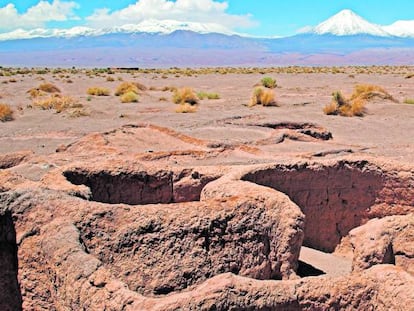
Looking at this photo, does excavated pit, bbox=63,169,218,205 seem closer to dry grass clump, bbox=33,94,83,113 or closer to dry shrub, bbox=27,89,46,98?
dry grass clump, bbox=33,94,83,113

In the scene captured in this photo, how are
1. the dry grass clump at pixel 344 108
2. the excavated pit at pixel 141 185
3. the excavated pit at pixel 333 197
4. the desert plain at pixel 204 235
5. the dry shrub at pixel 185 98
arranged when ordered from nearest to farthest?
the desert plain at pixel 204 235 < the excavated pit at pixel 141 185 < the excavated pit at pixel 333 197 < the dry grass clump at pixel 344 108 < the dry shrub at pixel 185 98

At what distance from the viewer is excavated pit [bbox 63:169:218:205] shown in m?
7.36

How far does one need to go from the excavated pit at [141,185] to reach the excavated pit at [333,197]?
1.30m

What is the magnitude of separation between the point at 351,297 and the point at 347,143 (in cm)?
1204

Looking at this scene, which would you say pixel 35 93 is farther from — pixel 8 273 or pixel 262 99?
pixel 8 273

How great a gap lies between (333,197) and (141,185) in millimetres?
2629

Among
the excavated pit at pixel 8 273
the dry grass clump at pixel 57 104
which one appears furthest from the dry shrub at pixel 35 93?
the excavated pit at pixel 8 273

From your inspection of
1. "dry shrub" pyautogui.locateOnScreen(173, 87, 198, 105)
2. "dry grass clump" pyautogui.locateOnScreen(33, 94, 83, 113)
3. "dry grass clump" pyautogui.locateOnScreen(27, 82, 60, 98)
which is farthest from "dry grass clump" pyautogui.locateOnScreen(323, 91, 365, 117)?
"dry grass clump" pyautogui.locateOnScreen(27, 82, 60, 98)

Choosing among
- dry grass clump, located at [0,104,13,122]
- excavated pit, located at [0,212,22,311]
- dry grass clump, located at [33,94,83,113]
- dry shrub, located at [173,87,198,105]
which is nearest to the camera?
excavated pit, located at [0,212,22,311]

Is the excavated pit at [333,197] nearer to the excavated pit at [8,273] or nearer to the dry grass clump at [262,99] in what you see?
the excavated pit at [8,273]

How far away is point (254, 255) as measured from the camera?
5867 mm

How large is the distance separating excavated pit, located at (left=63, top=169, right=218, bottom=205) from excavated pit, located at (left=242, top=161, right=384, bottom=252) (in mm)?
1298

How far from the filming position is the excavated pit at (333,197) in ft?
26.3

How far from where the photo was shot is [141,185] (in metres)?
7.61
